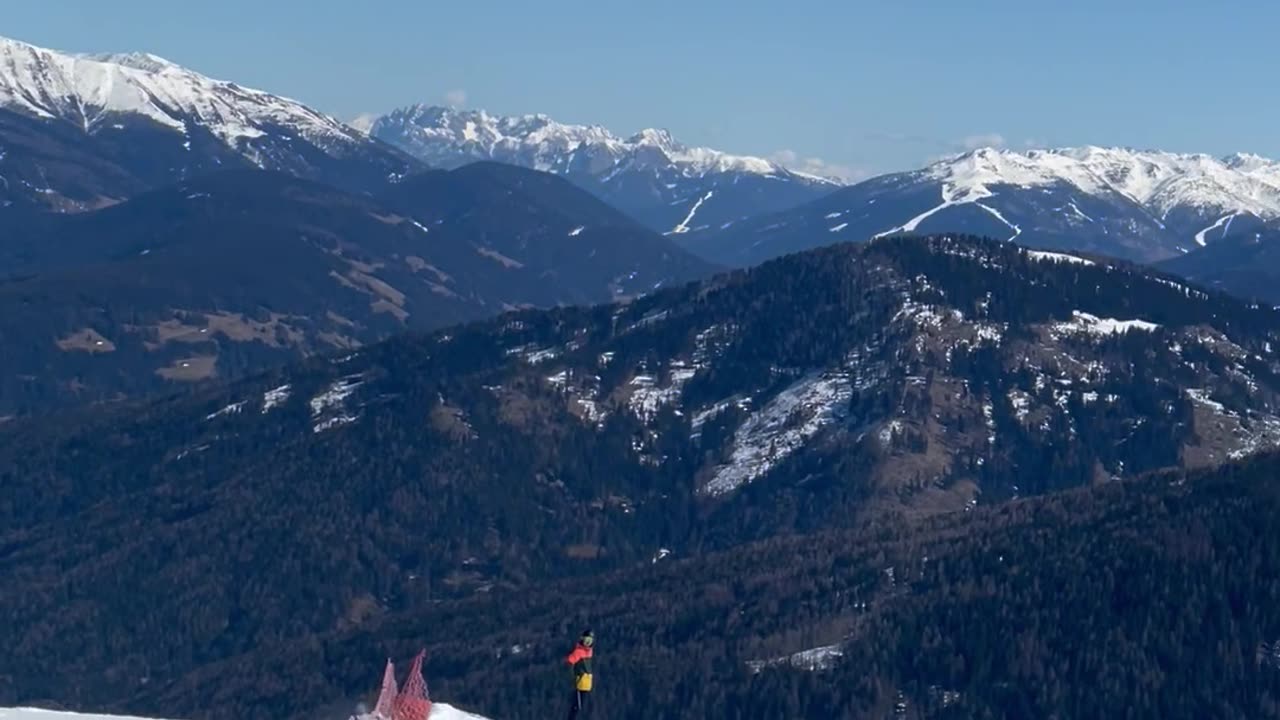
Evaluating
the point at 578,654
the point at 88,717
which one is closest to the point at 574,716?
the point at 578,654

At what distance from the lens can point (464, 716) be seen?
83.1 metres

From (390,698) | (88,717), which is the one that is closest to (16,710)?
(88,717)

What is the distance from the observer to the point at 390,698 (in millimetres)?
77500

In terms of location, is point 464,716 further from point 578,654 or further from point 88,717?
point 88,717

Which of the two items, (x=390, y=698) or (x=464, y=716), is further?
(x=464, y=716)

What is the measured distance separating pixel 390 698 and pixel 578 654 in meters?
7.47

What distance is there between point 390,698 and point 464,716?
632 centimetres

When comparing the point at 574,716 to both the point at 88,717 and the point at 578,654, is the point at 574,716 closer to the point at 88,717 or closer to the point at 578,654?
the point at 578,654

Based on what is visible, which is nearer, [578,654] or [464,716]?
[578,654]

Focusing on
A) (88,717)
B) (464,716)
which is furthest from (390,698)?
(88,717)

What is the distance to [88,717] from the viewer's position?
8025 centimetres

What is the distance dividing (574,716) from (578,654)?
3.96m

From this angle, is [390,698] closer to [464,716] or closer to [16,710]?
[464,716]

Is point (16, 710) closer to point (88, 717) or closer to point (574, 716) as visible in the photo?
point (88, 717)
